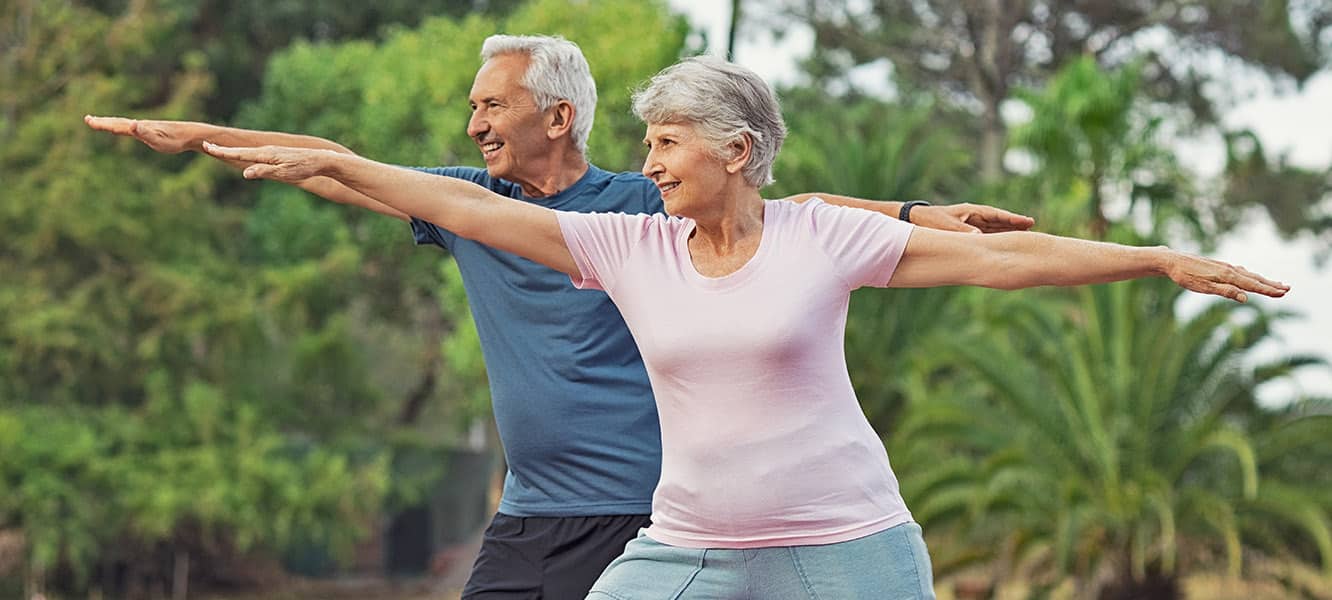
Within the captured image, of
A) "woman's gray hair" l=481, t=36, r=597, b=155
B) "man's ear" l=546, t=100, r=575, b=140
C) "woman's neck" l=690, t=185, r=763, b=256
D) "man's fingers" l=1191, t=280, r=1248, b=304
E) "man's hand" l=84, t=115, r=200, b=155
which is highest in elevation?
"woman's gray hair" l=481, t=36, r=597, b=155

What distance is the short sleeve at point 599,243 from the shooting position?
3529 mm

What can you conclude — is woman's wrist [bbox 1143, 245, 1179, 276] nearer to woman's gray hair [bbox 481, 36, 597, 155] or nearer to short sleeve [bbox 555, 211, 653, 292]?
short sleeve [bbox 555, 211, 653, 292]

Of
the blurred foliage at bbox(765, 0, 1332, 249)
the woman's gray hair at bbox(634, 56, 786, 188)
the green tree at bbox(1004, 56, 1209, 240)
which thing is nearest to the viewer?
the woman's gray hair at bbox(634, 56, 786, 188)

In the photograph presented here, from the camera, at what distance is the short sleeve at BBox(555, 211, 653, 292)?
353cm

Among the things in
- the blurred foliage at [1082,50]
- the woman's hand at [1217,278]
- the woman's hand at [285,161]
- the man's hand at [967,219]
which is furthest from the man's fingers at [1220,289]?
the blurred foliage at [1082,50]

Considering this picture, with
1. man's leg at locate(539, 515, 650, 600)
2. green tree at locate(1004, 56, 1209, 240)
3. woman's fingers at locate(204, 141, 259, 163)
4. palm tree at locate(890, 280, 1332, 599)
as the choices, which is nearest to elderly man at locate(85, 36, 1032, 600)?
man's leg at locate(539, 515, 650, 600)

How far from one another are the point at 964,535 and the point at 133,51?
1274 centimetres

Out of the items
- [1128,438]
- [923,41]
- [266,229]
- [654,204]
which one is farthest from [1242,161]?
[654,204]

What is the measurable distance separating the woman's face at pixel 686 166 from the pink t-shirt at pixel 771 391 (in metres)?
0.12

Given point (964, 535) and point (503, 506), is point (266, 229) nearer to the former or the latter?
point (964, 535)

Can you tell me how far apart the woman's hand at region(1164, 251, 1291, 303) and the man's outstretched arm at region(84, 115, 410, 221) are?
5.11ft

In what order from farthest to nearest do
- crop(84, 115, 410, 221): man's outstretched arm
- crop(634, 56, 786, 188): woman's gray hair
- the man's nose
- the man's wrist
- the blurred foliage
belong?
the blurred foliage → the man's nose → the man's wrist → crop(84, 115, 410, 221): man's outstretched arm → crop(634, 56, 786, 188): woman's gray hair

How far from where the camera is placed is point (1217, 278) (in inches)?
125

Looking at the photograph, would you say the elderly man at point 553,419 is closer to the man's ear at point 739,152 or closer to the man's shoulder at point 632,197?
the man's shoulder at point 632,197
